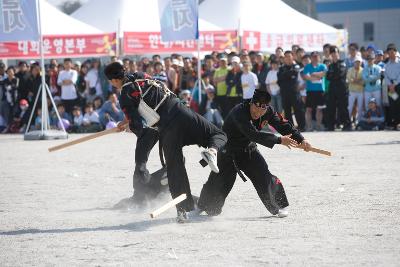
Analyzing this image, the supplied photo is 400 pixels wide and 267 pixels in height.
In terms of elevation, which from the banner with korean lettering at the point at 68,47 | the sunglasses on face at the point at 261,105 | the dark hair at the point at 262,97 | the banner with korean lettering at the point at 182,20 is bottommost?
the sunglasses on face at the point at 261,105

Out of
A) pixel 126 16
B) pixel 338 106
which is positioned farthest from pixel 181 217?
pixel 126 16

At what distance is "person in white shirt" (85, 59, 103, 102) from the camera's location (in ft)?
74.8

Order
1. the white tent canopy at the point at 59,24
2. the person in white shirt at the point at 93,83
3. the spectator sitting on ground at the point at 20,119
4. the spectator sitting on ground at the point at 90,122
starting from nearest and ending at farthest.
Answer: the spectator sitting on ground at the point at 90,122, the person in white shirt at the point at 93,83, the spectator sitting on ground at the point at 20,119, the white tent canopy at the point at 59,24

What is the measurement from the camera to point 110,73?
8828 millimetres

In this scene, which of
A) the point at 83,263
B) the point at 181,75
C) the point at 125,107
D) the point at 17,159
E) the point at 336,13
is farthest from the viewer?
the point at 336,13

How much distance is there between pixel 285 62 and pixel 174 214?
37.7ft

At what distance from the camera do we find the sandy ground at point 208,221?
22.3 feet

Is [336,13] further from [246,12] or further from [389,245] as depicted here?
[389,245]

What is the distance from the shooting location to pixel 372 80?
781 inches

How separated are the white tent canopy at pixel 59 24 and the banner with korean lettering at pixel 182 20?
393 centimetres

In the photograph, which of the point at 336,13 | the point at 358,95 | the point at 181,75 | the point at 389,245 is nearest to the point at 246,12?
the point at 181,75

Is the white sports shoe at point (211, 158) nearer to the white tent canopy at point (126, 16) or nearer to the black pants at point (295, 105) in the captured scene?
the black pants at point (295, 105)

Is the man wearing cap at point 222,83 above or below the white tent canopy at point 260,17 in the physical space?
below

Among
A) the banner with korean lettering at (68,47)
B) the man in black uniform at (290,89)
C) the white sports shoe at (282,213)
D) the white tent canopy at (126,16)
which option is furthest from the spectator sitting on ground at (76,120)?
the white sports shoe at (282,213)
